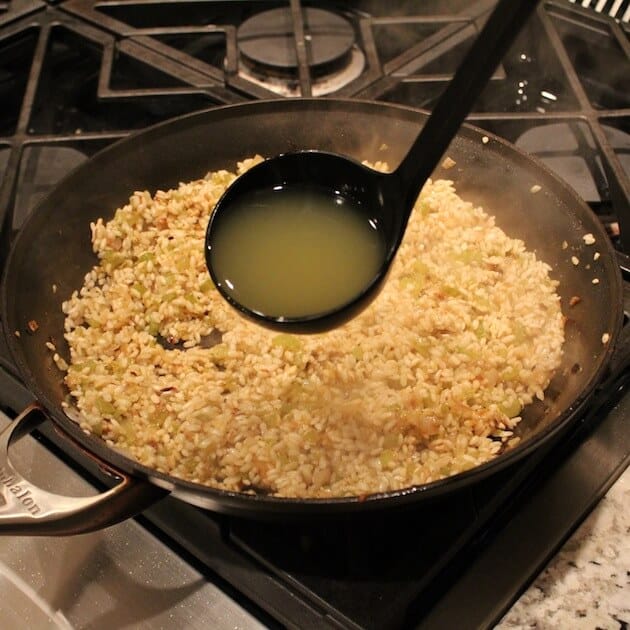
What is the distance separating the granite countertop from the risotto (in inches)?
8.6

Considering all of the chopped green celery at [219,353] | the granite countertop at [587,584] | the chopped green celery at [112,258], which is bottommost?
the granite countertop at [587,584]

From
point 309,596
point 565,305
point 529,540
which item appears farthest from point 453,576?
point 565,305

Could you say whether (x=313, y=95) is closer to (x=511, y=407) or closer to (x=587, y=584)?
(x=511, y=407)

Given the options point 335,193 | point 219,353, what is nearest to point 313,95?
point 335,193

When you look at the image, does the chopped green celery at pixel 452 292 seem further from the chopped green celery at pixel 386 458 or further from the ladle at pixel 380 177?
the chopped green celery at pixel 386 458

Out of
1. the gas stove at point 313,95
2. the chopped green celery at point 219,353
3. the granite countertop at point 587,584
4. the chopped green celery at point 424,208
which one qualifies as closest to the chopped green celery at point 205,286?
the chopped green celery at point 219,353

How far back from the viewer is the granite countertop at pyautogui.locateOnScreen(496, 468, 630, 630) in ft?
3.61

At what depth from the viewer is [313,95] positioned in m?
2.00

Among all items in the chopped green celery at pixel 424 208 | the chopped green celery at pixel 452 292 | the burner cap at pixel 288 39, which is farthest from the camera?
the burner cap at pixel 288 39

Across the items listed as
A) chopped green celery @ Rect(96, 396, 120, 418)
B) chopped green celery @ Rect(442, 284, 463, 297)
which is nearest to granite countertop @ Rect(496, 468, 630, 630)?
chopped green celery @ Rect(442, 284, 463, 297)

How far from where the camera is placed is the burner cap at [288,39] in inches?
80.6

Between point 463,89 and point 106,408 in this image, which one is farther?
point 106,408

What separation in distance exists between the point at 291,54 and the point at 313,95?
18cm

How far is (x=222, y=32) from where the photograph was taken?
209cm
